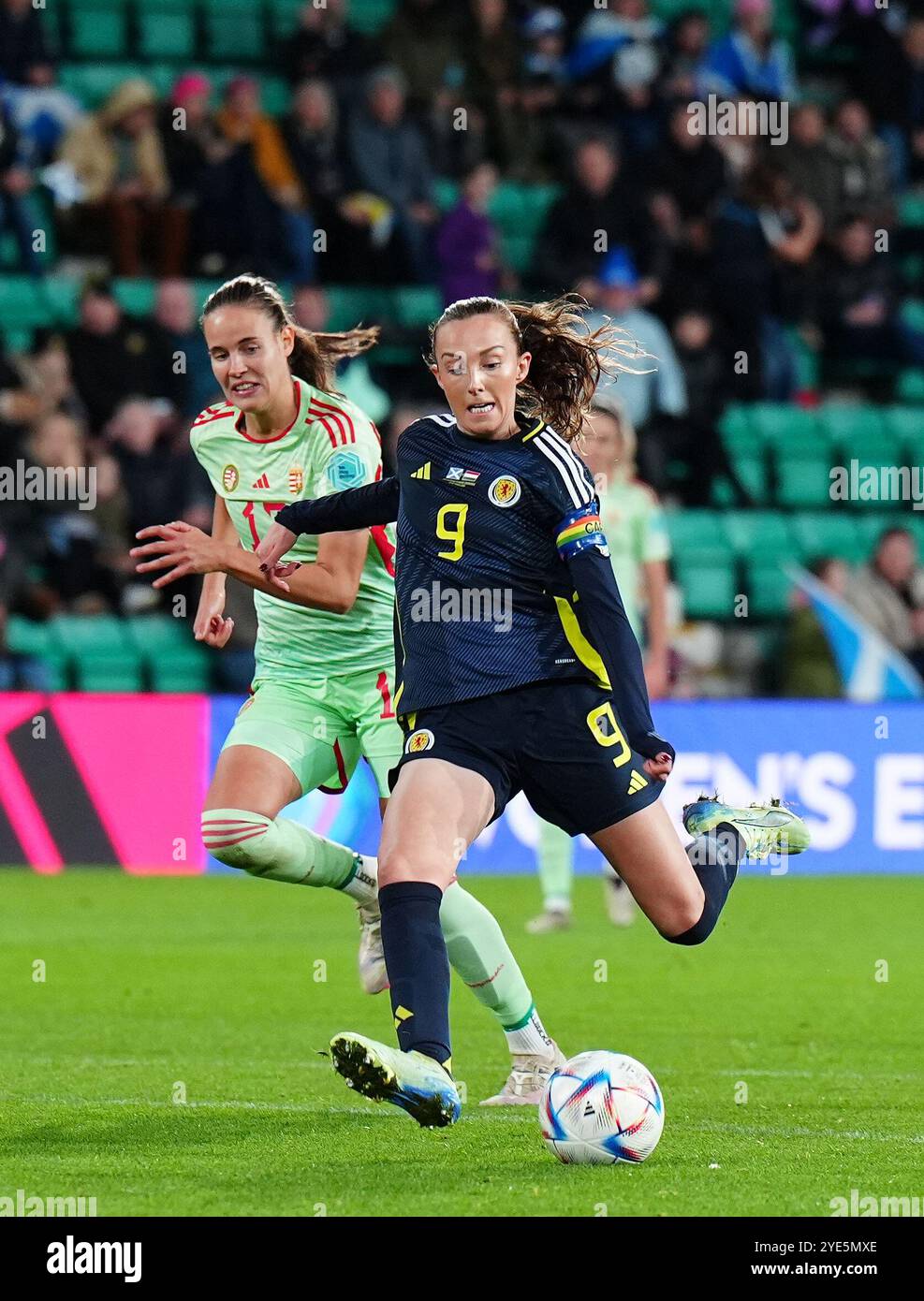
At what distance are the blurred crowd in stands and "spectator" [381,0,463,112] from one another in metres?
0.02

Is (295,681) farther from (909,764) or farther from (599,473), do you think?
(909,764)

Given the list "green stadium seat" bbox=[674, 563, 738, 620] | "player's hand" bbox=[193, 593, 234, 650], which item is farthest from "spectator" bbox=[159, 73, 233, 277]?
"player's hand" bbox=[193, 593, 234, 650]

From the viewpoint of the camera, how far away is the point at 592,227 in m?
16.6

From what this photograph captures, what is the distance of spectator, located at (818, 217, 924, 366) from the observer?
57.5 ft

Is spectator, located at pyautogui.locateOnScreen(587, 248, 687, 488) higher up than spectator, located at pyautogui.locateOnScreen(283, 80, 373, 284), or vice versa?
spectator, located at pyautogui.locateOnScreen(283, 80, 373, 284)

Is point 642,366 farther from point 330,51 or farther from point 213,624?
point 213,624

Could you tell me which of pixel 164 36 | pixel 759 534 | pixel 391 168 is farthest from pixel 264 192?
pixel 759 534

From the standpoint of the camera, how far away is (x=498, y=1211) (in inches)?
175

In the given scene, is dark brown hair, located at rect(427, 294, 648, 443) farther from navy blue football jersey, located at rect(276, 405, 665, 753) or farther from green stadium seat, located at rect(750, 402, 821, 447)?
green stadium seat, located at rect(750, 402, 821, 447)

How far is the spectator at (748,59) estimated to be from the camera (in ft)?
59.2

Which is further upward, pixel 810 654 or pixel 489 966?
pixel 810 654

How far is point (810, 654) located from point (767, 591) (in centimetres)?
100
